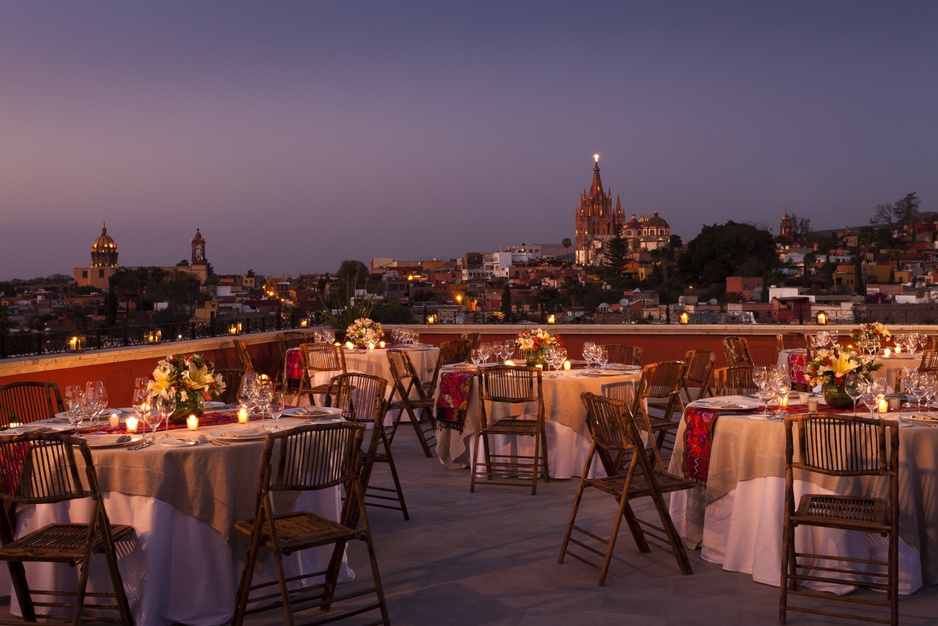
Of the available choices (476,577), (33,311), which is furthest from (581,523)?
(33,311)

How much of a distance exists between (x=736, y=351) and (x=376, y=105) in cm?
1224

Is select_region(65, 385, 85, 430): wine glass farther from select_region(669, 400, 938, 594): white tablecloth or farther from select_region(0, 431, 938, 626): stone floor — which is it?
select_region(669, 400, 938, 594): white tablecloth

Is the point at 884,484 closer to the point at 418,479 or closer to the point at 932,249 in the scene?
the point at 418,479

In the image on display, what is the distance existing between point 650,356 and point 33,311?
24.7ft

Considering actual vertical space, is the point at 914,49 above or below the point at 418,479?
→ above

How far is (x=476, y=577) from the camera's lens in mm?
4590

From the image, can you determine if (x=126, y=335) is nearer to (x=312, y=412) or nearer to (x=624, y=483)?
(x=312, y=412)

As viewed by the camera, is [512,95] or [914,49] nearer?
[914,49]

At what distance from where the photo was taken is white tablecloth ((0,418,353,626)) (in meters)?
3.91

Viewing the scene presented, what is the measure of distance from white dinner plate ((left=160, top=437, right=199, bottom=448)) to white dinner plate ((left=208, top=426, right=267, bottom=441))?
9 centimetres

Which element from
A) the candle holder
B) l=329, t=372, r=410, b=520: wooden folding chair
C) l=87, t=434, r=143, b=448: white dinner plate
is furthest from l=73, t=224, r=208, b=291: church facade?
l=87, t=434, r=143, b=448: white dinner plate

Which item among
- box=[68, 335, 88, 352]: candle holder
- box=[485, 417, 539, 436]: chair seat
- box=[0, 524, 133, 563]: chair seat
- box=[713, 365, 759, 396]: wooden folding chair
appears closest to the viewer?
box=[0, 524, 133, 563]: chair seat

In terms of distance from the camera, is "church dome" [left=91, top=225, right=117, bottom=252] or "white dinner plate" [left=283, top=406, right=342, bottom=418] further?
"church dome" [left=91, top=225, right=117, bottom=252]

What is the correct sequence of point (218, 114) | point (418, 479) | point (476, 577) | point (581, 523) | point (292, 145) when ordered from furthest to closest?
point (292, 145) < point (218, 114) < point (418, 479) < point (581, 523) < point (476, 577)
